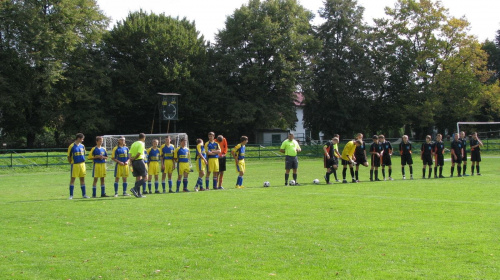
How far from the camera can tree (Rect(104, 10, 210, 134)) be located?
1969 inches

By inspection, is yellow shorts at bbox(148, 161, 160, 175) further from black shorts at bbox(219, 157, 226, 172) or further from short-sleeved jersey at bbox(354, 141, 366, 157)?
short-sleeved jersey at bbox(354, 141, 366, 157)

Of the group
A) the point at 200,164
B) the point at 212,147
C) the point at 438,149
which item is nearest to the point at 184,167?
the point at 200,164

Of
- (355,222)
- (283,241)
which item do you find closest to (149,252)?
(283,241)

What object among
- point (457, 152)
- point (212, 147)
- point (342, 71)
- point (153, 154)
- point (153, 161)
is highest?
point (342, 71)

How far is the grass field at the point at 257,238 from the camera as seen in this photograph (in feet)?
21.5

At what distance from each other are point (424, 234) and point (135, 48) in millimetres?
46470

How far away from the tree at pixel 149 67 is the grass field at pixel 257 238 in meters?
37.1

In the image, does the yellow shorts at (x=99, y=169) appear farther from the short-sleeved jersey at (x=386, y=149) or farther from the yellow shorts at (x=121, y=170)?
the short-sleeved jersey at (x=386, y=149)

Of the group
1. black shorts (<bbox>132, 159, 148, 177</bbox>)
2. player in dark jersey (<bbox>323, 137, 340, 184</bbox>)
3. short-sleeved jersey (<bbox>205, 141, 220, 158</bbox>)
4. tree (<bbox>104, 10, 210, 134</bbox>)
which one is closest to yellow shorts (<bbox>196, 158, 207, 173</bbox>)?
short-sleeved jersey (<bbox>205, 141, 220, 158</bbox>)

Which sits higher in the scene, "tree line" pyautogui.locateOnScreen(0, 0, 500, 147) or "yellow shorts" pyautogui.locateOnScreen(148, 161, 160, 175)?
"tree line" pyautogui.locateOnScreen(0, 0, 500, 147)

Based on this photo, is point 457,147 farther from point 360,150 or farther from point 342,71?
point 342,71

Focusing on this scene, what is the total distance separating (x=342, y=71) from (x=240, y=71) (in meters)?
12.8

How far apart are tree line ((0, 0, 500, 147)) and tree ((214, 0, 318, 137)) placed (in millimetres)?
136

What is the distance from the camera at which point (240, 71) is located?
54.3 meters
